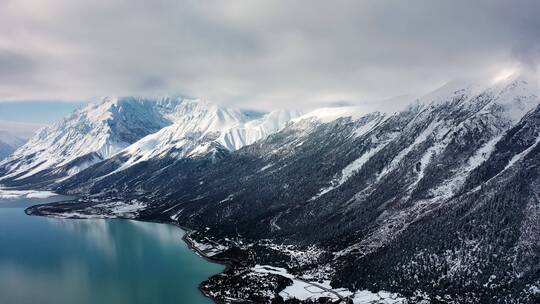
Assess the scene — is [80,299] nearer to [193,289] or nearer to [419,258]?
[193,289]

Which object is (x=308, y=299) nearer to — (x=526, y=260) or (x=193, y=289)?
(x=193, y=289)

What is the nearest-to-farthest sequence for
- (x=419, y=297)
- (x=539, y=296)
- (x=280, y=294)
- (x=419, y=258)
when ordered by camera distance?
(x=539, y=296) → (x=419, y=297) → (x=280, y=294) → (x=419, y=258)

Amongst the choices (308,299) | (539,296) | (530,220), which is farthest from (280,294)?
(530,220)

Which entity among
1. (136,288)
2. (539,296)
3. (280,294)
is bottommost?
(539,296)

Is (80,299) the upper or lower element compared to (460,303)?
upper

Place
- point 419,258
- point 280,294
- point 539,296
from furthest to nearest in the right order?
point 419,258 < point 280,294 < point 539,296

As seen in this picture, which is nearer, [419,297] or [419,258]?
[419,297]

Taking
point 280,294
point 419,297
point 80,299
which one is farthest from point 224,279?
point 419,297

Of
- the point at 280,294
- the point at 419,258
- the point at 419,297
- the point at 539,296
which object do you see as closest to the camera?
the point at 539,296

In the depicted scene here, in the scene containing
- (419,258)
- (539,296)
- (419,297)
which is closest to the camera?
(539,296)
